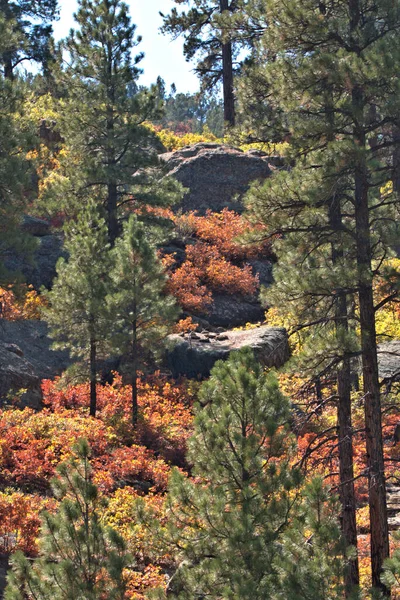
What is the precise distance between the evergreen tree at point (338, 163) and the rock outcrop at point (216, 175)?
804 inches

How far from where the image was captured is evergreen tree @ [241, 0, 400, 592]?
1059 centimetres

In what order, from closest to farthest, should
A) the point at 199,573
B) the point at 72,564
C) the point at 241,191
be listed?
the point at 72,564 → the point at 199,573 → the point at 241,191

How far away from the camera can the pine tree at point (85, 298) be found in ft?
61.3

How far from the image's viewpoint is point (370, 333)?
10.9 meters

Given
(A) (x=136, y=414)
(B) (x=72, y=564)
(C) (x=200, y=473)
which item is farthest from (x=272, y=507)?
(A) (x=136, y=414)

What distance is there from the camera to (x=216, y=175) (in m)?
33.3

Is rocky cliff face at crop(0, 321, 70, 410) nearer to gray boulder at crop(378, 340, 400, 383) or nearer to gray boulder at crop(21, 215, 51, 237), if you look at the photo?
gray boulder at crop(21, 215, 51, 237)

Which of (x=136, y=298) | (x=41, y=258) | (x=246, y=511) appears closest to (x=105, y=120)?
(x=41, y=258)

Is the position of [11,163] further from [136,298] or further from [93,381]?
[93,381]

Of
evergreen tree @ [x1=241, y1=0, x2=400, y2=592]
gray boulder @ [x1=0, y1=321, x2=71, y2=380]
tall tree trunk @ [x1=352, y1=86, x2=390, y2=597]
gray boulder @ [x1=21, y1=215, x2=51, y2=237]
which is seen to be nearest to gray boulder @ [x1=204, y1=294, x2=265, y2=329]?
gray boulder @ [x1=0, y1=321, x2=71, y2=380]

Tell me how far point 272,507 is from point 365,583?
4.73 meters

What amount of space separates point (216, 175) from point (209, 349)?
13328mm

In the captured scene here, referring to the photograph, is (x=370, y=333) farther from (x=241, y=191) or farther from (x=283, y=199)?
(x=241, y=191)

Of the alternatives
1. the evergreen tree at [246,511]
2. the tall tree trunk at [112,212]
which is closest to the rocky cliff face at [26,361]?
the tall tree trunk at [112,212]
